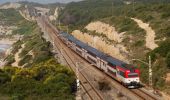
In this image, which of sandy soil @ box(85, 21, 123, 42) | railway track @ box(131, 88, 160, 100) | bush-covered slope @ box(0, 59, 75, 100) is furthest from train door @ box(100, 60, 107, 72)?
sandy soil @ box(85, 21, 123, 42)

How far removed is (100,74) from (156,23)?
33.3m

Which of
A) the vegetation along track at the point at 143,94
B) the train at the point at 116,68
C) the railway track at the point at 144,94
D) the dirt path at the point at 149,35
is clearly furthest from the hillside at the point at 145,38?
the train at the point at 116,68

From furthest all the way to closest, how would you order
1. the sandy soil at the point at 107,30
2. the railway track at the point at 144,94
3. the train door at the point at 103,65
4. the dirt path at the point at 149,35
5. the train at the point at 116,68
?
1. the sandy soil at the point at 107,30
2. the dirt path at the point at 149,35
3. the train door at the point at 103,65
4. the train at the point at 116,68
5. the railway track at the point at 144,94

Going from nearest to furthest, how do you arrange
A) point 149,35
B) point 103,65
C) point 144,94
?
point 144,94 → point 103,65 → point 149,35

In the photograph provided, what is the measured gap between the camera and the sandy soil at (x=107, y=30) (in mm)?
114137

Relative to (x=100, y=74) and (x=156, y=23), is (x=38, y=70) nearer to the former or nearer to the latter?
(x=100, y=74)

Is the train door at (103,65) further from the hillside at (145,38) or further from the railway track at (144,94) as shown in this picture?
the railway track at (144,94)

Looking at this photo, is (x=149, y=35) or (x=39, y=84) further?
(x=149, y=35)

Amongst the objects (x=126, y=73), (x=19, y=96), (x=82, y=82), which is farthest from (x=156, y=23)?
(x=19, y=96)

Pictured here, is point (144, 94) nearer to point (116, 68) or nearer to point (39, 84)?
point (116, 68)

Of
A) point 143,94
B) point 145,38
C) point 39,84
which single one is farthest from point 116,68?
point 145,38

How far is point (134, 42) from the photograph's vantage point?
96.1 m

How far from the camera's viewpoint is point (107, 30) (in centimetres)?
13450

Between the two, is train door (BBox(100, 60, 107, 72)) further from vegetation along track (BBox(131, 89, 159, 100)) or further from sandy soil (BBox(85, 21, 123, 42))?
sandy soil (BBox(85, 21, 123, 42))
